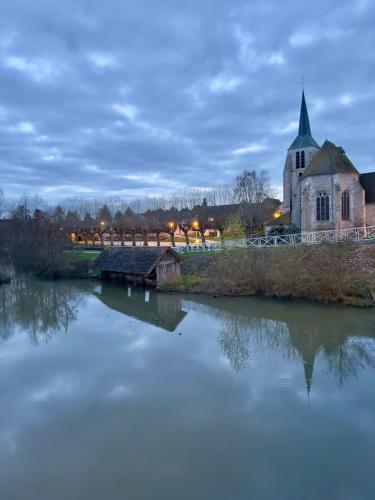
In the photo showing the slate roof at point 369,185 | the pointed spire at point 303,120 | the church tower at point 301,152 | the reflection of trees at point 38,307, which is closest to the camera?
the reflection of trees at point 38,307

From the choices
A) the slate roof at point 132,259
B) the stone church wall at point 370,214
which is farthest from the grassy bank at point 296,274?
the stone church wall at point 370,214

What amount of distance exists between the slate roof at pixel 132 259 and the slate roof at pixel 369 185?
53.0 ft

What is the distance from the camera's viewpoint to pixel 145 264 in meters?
19.7

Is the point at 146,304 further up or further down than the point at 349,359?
further up

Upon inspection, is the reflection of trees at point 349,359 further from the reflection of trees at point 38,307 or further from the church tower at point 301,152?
the church tower at point 301,152

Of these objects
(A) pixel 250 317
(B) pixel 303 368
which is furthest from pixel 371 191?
(B) pixel 303 368

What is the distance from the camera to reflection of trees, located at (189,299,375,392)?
9250 millimetres

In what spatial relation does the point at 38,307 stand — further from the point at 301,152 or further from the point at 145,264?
the point at 301,152

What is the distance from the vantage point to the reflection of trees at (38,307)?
12.9 meters

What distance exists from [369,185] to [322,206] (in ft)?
15.5

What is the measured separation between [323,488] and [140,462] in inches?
110

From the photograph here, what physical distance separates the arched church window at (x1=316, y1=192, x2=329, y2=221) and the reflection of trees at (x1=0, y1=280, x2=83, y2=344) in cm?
1829

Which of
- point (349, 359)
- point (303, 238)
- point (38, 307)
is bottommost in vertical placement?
point (349, 359)

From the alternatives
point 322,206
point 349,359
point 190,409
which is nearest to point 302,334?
point 349,359
